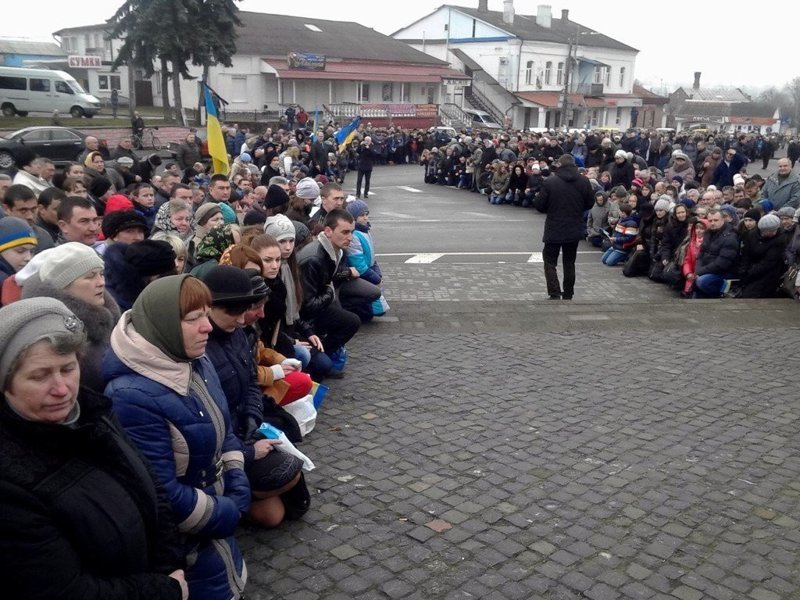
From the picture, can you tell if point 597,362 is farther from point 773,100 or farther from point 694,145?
point 773,100

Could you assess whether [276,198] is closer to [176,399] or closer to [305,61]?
[176,399]

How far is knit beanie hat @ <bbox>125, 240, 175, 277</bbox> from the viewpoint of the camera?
4.79m

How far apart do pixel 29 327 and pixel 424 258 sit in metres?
11.7

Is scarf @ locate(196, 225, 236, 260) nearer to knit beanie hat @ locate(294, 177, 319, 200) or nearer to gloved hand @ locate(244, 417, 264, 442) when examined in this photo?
gloved hand @ locate(244, 417, 264, 442)

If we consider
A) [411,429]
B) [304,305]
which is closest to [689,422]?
[411,429]

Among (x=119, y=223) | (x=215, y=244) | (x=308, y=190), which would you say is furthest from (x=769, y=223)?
(x=119, y=223)

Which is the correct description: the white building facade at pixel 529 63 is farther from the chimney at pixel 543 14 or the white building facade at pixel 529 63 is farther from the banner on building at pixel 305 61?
the banner on building at pixel 305 61

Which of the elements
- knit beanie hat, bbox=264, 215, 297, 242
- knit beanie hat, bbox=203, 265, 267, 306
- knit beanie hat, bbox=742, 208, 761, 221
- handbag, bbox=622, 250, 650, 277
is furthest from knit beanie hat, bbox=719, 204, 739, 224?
knit beanie hat, bbox=203, 265, 267, 306

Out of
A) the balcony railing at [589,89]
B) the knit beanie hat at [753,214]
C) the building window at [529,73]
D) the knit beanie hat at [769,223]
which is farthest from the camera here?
the balcony railing at [589,89]

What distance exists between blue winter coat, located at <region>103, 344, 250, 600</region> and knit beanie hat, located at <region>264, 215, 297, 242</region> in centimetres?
249

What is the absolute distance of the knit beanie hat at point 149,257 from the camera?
189 inches

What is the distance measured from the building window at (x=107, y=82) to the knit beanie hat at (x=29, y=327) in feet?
195

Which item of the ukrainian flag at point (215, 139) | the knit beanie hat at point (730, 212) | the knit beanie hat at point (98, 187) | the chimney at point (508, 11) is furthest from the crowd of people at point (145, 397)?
the chimney at point (508, 11)

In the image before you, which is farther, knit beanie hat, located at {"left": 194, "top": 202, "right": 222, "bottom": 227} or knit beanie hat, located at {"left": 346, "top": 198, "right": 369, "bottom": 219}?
knit beanie hat, located at {"left": 346, "top": 198, "right": 369, "bottom": 219}
